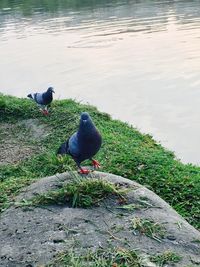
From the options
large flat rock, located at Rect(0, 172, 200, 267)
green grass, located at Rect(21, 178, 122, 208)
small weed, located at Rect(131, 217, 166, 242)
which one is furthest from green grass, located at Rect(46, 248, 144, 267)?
green grass, located at Rect(21, 178, 122, 208)

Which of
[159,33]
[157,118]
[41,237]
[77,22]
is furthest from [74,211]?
[77,22]

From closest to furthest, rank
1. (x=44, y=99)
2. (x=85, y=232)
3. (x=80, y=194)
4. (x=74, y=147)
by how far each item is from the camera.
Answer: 1. (x=85, y=232)
2. (x=80, y=194)
3. (x=74, y=147)
4. (x=44, y=99)

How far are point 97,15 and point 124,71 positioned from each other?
1529cm

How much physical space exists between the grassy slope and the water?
170 centimetres

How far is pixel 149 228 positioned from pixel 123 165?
3.20m

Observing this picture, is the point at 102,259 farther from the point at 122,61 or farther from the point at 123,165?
the point at 122,61

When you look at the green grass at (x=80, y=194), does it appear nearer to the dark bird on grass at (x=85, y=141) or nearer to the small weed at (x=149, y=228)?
the small weed at (x=149, y=228)

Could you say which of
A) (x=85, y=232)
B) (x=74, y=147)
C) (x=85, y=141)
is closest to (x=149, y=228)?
(x=85, y=232)

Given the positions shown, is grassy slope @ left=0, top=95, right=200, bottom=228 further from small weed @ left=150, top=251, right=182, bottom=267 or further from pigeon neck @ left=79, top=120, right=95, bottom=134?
small weed @ left=150, top=251, right=182, bottom=267

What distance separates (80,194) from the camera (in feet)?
16.4

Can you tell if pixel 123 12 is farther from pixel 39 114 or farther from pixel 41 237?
pixel 41 237

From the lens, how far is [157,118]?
12.9 meters

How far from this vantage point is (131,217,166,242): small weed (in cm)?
453

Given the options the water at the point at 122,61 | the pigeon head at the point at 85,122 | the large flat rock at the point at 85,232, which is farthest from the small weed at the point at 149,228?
the water at the point at 122,61
